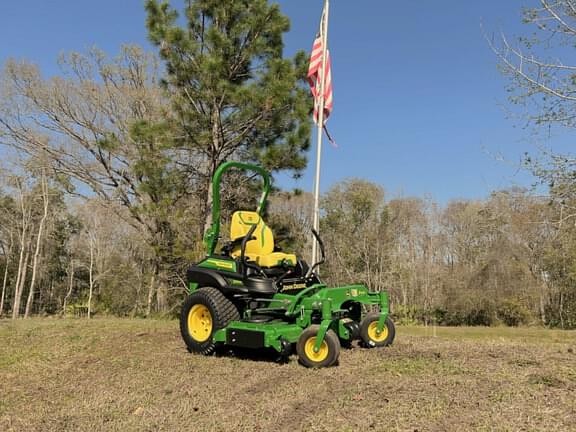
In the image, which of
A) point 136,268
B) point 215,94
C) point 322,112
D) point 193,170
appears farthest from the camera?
point 136,268

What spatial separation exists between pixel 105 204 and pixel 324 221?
39.1ft

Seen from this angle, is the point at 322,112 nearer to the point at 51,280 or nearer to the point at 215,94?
the point at 215,94

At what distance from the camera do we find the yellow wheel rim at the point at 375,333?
6.04 m

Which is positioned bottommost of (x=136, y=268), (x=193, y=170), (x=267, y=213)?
(x=136, y=268)

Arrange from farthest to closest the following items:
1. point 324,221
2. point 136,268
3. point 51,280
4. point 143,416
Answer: point 51,280, point 324,221, point 136,268, point 143,416

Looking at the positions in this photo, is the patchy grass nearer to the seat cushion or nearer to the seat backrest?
the seat cushion

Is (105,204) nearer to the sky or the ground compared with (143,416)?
nearer to the sky

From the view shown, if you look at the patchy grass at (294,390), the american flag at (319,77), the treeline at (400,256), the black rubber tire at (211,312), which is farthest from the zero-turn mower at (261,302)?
the treeline at (400,256)

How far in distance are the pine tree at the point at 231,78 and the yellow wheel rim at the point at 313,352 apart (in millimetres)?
8632

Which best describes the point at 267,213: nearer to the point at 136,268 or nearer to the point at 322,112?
the point at 322,112

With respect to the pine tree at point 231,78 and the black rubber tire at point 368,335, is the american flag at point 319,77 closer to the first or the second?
the pine tree at point 231,78

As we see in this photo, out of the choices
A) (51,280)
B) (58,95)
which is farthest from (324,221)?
(51,280)

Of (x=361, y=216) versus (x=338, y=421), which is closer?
(x=338, y=421)

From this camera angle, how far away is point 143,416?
3.53m
